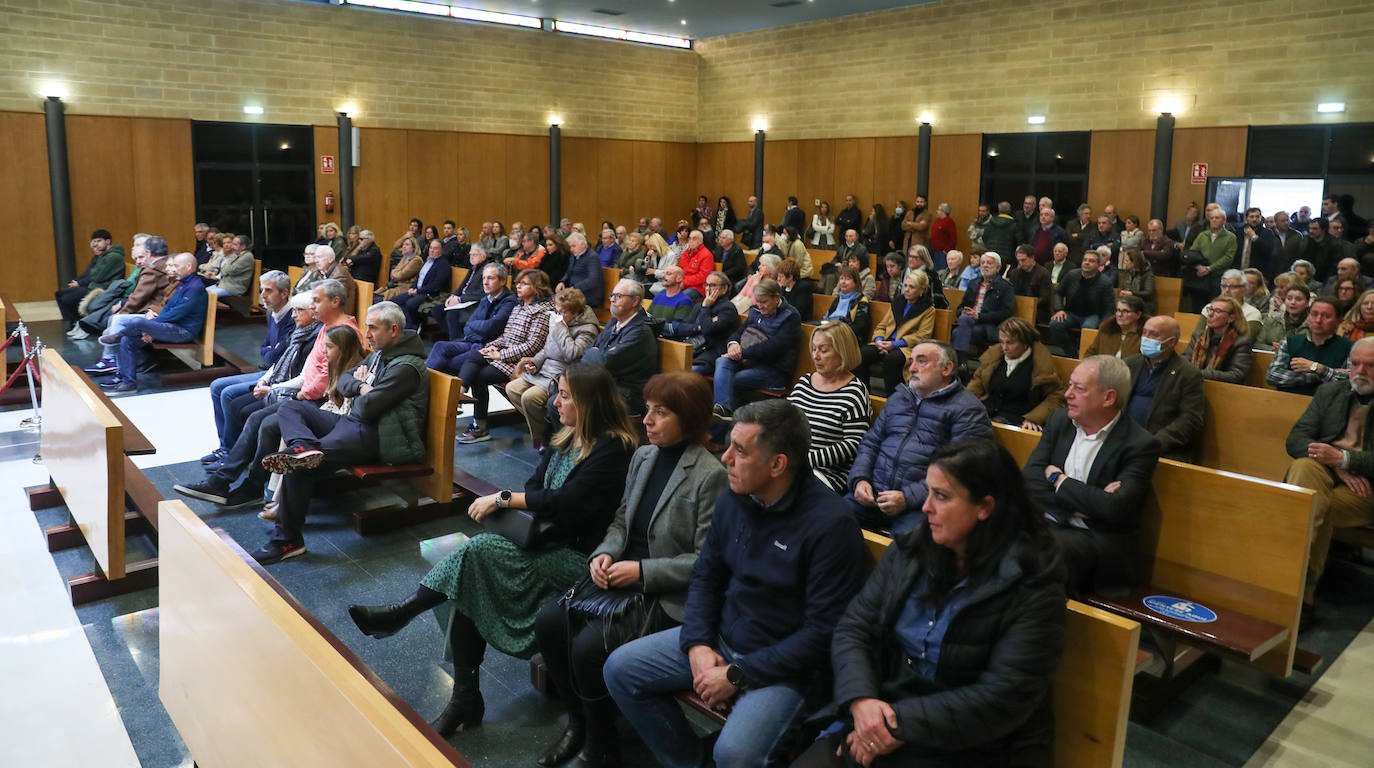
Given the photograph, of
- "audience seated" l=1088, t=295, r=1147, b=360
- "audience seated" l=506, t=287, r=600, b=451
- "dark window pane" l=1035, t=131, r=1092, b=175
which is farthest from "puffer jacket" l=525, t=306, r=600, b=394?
"dark window pane" l=1035, t=131, r=1092, b=175

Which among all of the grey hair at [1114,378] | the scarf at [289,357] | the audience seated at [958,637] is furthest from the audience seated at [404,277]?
the audience seated at [958,637]

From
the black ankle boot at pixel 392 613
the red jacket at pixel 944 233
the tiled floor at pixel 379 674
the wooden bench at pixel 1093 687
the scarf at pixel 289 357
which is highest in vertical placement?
the red jacket at pixel 944 233

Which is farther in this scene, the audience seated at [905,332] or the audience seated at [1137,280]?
the audience seated at [1137,280]

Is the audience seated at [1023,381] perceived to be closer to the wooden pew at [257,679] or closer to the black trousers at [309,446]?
the black trousers at [309,446]

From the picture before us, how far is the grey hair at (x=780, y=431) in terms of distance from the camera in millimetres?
2607

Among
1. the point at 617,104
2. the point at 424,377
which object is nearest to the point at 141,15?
the point at 617,104

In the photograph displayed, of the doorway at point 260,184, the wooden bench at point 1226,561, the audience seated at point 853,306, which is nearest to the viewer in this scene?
the wooden bench at point 1226,561

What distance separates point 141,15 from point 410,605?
12930mm

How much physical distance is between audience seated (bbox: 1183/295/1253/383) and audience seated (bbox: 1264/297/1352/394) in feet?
0.68

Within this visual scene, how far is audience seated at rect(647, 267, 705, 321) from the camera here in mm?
7625

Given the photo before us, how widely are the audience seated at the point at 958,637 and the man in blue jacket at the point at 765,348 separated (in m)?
3.75

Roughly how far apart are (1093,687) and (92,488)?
3853 millimetres

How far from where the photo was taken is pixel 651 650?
2705mm

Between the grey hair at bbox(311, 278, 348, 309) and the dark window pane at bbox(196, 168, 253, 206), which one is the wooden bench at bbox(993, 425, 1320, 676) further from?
the dark window pane at bbox(196, 168, 253, 206)
